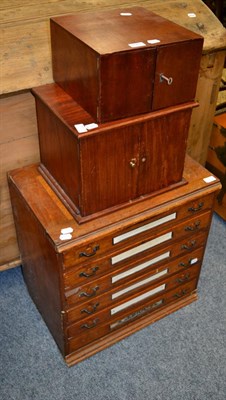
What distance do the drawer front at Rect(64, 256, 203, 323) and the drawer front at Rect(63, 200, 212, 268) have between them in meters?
0.22

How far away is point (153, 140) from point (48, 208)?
43 centimetres

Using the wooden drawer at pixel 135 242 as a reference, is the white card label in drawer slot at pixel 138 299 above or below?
below

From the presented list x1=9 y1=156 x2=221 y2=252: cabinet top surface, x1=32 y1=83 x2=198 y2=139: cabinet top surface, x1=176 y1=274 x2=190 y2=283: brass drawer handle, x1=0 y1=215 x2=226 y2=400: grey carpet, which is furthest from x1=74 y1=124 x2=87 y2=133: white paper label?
x1=0 y1=215 x2=226 y2=400: grey carpet

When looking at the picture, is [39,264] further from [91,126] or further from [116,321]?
[91,126]

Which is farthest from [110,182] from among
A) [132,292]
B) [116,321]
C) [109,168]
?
[116,321]

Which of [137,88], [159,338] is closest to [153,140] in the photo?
[137,88]

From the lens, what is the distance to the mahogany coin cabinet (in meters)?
1.25

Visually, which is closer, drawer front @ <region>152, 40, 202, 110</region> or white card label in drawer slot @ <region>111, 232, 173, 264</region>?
drawer front @ <region>152, 40, 202, 110</region>

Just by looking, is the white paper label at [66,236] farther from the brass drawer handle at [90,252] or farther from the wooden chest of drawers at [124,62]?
the wooden chest of drawers at [124,62]

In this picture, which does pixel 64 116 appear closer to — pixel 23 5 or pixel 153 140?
pixel 153 140

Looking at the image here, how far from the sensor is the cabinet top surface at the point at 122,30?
3.95 ft

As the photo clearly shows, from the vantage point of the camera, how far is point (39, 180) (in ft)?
5.27

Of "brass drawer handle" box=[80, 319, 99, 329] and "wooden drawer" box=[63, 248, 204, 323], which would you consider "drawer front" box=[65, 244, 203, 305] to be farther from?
"brass drawer handle" box=[80, 319, 99, 329]

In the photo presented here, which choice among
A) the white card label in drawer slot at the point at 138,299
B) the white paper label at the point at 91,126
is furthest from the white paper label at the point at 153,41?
the white card label in drawer slot at the point at 138,299
